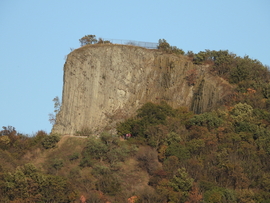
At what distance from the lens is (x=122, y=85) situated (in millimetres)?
77000

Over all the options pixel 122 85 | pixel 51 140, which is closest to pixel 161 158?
pixel 51 140

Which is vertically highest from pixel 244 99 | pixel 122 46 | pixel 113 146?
pixel 122 46

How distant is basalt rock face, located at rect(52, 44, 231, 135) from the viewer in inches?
2955

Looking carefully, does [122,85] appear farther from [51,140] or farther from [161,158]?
[161,158]

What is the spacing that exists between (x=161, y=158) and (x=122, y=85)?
1094 cm

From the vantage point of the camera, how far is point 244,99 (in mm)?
75000

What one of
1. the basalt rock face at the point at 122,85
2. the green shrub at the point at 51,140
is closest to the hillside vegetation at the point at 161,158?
the green shrub at the point at 51,140

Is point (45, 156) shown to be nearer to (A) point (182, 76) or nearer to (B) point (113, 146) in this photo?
(B) point (113, 146)

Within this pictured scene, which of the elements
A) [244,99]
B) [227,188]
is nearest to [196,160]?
[227,188]

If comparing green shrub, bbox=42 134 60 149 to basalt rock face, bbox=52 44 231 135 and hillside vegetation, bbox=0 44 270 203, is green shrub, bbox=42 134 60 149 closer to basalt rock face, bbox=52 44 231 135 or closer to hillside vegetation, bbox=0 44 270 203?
hillside vegetation, bbox=0 44 270 203

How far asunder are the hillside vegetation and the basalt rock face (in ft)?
4.22

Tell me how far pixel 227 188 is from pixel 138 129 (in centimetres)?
1202

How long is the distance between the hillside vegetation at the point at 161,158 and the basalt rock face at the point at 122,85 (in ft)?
4.22

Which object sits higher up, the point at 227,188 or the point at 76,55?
the point at 76,55
